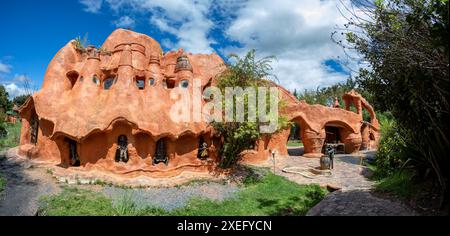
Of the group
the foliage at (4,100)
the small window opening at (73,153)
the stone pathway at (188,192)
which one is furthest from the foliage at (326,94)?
the foliage at (4,100)

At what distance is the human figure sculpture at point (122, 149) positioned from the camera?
564 inches

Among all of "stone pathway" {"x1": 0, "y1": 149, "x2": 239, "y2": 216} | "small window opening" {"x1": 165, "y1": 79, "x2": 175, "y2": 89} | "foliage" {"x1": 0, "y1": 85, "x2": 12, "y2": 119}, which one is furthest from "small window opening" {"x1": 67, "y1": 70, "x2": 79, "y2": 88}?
"foliage" {"x1": 0, "y1": 85, "x2": 12, "y2": 119}

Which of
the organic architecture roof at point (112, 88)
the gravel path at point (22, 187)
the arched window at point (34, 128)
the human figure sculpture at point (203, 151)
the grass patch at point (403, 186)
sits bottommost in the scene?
the gravel path at point (22, 187)

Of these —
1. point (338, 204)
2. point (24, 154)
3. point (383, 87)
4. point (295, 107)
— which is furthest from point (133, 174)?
point (295, 107)

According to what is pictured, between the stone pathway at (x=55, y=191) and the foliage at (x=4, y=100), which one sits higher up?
the foliage at (x=4, y=100)

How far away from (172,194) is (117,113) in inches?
191

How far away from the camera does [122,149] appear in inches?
564

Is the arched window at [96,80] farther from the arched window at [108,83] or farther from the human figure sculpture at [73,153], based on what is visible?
the human figure sculpture at [73,153]

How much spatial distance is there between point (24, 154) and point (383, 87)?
18.9 m

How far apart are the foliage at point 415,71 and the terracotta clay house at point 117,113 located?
9.81 metres

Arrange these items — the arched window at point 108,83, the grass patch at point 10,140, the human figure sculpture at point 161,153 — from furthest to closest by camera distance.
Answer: the grass patch at point 10,140 < the arched window at point 108,83 < the human figure sculpture at point 161,153

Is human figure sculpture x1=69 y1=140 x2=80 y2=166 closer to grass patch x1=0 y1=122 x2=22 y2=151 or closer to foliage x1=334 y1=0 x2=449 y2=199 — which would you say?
grass patch x1=0 y1=122 x2=22 y2=151

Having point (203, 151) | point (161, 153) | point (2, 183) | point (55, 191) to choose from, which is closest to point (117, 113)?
point (161, 153)
